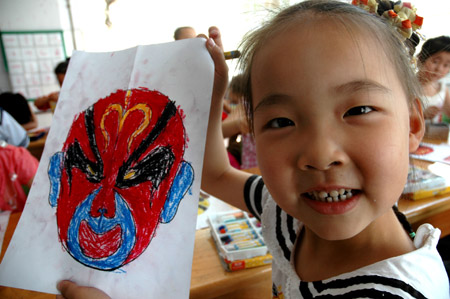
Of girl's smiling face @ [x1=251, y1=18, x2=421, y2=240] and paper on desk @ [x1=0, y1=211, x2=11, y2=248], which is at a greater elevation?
girl's smiling face @ [x1=251, y1=18, x2=421, y2=240]

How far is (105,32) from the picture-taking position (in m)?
3.76

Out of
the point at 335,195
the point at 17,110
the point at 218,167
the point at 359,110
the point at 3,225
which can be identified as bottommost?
the point at 17,110

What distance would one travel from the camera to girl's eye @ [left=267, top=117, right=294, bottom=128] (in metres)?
0.45

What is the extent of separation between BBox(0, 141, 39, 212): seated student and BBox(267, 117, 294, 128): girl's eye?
1.40m

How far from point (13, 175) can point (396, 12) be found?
1.61 metres

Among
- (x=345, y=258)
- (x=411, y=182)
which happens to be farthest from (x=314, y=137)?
(x=411, y=182)

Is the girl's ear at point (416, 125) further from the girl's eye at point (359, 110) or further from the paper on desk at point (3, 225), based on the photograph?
the paper on desk at point (3, 225)

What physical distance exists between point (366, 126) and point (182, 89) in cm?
34

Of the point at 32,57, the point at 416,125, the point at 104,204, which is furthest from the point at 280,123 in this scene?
the point at 32,57

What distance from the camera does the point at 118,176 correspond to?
0.59 m

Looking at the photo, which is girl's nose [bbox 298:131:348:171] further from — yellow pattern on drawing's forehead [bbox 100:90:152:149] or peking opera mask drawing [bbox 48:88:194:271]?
yellow pattern on drawing's forehead [bbox 100:90:152:149]

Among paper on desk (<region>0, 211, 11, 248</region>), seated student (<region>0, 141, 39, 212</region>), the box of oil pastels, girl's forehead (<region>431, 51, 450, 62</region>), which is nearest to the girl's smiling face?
the box of oil pastels

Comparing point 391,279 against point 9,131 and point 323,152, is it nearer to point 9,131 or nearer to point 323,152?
point 323,152

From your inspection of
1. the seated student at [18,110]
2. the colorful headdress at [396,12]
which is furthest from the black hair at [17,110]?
the colorful headdress at [396,12]
